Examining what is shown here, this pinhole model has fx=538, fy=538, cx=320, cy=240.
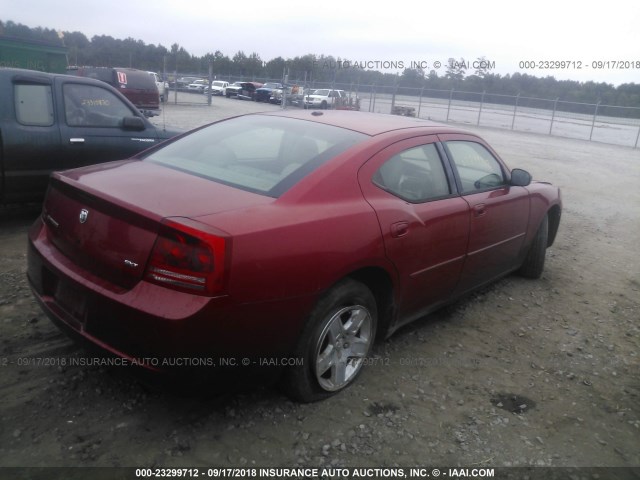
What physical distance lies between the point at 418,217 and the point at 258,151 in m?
1.07

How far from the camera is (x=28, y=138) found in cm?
527

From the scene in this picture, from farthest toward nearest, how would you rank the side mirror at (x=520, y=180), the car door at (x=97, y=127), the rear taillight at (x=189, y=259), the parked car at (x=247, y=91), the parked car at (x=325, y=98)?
the parked car at (x=247, y=91), the parked car at (x=325, y=98), the car door at (x=97, y=127), the side mirror at (x=520, y=180), the rear taillight at (x=189, y=259)

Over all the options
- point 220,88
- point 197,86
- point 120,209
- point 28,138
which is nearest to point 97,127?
point 28,138

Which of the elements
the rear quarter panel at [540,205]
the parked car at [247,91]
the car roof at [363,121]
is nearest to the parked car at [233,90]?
the parked car at [247,91]

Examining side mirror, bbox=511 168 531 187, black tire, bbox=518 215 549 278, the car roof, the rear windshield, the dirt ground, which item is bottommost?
the dirt ground

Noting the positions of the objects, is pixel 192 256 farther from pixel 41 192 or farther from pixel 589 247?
pixel 589 247

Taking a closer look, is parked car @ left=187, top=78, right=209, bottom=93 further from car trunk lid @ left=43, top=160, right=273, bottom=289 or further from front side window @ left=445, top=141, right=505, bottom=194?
car trunk lid @ left=43, top=160, right=273, bottom=289

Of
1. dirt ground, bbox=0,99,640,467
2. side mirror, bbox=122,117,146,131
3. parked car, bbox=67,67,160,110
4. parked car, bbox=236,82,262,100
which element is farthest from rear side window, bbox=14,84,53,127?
parked car, bbox=236,82,262,100

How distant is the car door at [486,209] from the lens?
3914mm

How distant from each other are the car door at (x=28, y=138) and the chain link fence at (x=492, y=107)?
23061 millimetres

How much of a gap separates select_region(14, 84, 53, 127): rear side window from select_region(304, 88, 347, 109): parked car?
24717mm

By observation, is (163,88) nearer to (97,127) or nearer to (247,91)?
(247,91)

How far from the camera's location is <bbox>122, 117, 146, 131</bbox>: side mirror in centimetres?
598

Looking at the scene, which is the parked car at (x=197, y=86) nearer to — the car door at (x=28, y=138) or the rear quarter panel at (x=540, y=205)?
the car door at (x=28, y=138)
